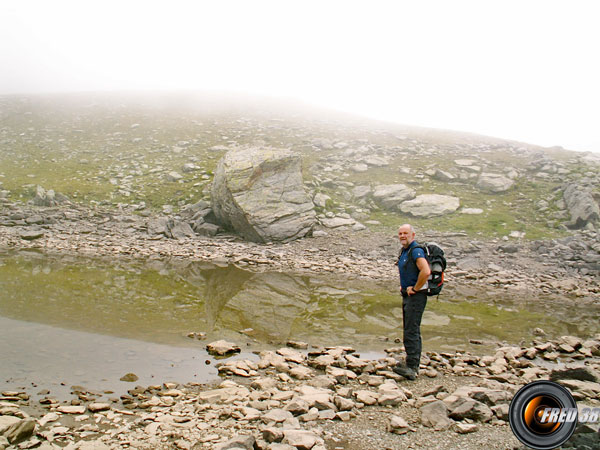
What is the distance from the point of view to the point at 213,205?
81.4 ft

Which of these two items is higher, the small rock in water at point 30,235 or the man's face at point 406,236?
the man's face at point 406,236

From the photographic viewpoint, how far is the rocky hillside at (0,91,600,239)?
26219 millimetres

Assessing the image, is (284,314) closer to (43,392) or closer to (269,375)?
(269,375)

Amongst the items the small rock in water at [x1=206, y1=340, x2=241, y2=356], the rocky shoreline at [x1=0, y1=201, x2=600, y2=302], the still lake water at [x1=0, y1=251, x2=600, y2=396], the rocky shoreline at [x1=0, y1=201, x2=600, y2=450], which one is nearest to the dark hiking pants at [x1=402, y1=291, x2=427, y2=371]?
the rocky shoreline at [x1=0, y1=201, x2=600, y2=450]

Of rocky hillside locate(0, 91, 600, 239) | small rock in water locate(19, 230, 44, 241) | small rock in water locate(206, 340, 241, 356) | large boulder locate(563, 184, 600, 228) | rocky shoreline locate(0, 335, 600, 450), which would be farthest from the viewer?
rocky hillside locate(0, 91, 600, 239)

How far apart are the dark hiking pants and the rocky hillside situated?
629 inches

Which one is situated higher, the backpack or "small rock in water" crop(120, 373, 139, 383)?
the backpack

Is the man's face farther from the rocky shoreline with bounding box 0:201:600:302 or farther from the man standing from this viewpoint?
the rocky shoreline with bounding box 0:201:600:302

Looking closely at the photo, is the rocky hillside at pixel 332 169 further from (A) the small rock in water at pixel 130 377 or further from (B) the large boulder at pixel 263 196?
(A) the small rock in water at pixel 130 377

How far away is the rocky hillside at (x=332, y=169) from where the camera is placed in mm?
26219

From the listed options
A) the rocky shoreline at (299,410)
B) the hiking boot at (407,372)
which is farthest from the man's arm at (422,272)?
the rocky shoreline at (299,410)

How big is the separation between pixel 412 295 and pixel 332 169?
24894 mm

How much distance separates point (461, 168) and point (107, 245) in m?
27.2

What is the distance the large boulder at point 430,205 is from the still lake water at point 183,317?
34.4 feet
